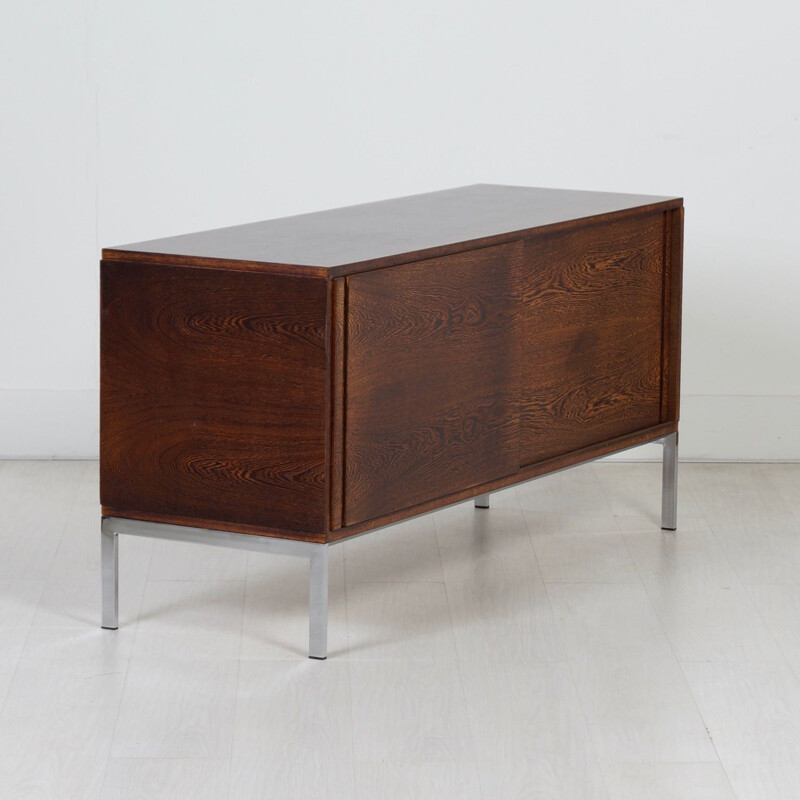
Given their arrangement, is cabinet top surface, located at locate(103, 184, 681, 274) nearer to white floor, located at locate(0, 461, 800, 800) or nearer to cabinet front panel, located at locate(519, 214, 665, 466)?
cabinet front panel, located at locate(519, 214, 665, 466)

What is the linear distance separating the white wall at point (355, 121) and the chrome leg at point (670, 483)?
82 cm

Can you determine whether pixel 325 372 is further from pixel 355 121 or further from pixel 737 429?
pixel 737 429

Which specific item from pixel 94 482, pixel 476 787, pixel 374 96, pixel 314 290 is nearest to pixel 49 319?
pixel 94 482

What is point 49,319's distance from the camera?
4199 millimetres

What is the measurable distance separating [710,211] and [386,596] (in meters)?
1.65

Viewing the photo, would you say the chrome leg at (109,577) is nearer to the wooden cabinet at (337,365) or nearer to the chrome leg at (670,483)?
the wooden cabinet at (337,365)

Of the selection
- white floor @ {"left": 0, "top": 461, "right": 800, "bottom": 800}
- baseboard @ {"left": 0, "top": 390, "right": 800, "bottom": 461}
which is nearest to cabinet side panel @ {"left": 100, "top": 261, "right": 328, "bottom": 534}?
white floor @ {"left": 0, "top": 461, "right": 800, "bottom": 800}

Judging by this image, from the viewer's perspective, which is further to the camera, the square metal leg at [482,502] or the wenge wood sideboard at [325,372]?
the square metal leg at [482,502]

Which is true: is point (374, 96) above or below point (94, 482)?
above

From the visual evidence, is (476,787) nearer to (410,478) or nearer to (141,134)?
(410,478)

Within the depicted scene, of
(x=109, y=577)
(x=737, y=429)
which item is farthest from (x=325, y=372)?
(x=737, y=429)

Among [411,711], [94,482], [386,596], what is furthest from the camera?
[94,482]

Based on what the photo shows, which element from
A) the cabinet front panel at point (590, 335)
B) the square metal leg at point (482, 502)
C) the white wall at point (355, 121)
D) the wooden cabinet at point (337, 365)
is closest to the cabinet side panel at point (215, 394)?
the wooden cabinet at point (337, 365)

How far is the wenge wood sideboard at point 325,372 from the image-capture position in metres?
2.60
